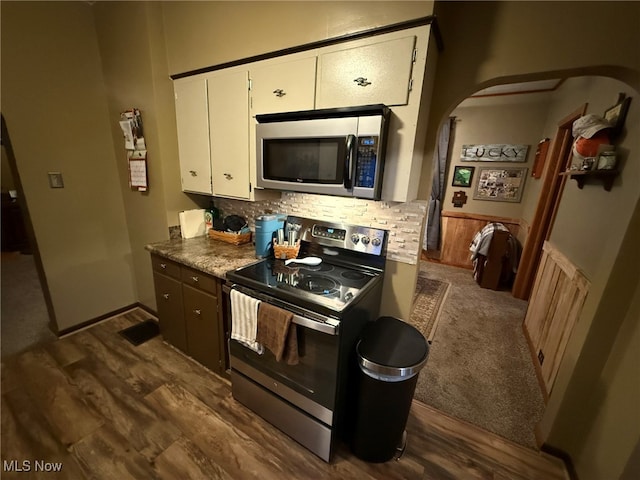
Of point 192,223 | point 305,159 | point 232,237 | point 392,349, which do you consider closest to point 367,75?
point 305,159

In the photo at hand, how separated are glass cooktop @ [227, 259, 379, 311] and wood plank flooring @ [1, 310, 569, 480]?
3.06 ft

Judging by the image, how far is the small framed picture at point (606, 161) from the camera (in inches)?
57.9

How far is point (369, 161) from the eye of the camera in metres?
1.24

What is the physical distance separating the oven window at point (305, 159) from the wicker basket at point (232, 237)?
2.29ft

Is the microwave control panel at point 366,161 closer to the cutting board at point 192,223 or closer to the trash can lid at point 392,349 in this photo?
the trash can lid at point 392,349

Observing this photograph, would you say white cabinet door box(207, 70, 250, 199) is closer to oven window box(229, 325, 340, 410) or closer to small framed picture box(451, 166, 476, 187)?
oven window box(229, 325, 340, 410)

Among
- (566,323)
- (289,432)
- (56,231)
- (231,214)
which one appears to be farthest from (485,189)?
(56,231)

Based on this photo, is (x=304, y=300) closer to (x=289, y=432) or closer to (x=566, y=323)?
(x=289, y=432)

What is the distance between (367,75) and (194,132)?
139cm

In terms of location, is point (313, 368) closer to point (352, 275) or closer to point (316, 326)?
point (316, 326)

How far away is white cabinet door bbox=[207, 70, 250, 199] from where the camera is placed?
167 centimetres

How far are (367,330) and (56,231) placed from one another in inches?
103

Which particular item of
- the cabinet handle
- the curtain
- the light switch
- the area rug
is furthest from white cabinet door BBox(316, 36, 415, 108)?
the curtain
